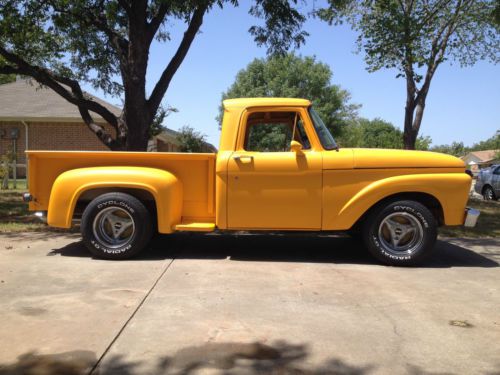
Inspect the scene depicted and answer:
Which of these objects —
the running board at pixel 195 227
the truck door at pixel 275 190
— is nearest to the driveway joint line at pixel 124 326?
the running board at pixel 195 227

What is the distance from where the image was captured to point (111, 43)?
37.6 feet

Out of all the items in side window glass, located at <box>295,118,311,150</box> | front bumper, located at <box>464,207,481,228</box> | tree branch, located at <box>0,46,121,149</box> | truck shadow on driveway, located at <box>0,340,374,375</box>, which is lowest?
truck shadow on driveway, located at <box>0,340,374,375</box>

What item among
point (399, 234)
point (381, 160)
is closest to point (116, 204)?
point (381, 160)

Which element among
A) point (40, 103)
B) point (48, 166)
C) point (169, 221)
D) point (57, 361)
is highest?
point (40, 103)

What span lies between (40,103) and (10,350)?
20323 mm

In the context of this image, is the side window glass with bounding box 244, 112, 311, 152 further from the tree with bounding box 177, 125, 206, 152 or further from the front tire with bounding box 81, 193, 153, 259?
the tree with bounding box 177, 125, 206, 152

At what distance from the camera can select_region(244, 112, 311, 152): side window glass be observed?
241 inches

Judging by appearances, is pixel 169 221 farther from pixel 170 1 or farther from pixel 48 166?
pixel 170 1

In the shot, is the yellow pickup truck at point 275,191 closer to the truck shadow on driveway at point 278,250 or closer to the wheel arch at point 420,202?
the wheel arch at point 420,202

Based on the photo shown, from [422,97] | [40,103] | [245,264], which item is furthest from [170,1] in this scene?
[40,103]

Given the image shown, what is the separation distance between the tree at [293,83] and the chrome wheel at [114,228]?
33.0 meters

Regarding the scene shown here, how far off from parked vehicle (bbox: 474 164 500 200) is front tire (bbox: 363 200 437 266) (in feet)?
44.0

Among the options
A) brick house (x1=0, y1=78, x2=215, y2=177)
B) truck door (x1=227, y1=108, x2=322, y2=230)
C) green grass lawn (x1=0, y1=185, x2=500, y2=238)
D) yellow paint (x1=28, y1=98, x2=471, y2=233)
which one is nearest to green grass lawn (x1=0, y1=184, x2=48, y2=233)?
green grass lawn (x1=0, y1=185, x2=500, y2=238)

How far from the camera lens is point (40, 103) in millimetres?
21312
